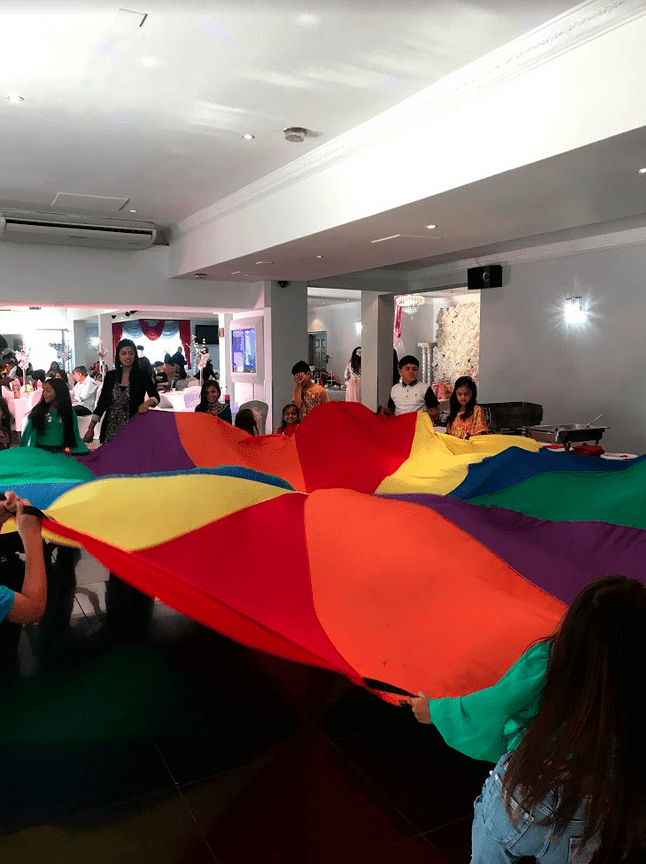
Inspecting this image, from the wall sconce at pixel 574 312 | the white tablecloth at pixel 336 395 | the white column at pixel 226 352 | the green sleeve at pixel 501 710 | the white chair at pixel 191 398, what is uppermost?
the wall sconce at pixel 574 312

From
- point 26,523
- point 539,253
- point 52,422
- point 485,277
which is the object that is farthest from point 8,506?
point 485,277

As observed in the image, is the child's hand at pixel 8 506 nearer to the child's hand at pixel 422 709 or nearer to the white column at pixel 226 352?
the child's hand at pixel 422 709

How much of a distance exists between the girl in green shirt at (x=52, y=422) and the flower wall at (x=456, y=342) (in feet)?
31.9

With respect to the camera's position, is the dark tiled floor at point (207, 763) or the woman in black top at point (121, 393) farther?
the woman in black top at point (121, 393)

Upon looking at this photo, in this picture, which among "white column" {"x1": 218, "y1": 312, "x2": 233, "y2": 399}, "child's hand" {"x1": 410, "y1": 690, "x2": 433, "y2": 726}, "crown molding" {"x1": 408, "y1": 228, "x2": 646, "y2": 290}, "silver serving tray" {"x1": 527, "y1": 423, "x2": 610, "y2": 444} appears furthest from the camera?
"white column" {"x1": 218, "y1": 312, "x2": 233, "y2": 399}

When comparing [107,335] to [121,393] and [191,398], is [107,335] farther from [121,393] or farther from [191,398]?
[121,393]

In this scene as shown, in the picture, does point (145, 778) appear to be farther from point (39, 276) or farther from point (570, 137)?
point (39, 276)

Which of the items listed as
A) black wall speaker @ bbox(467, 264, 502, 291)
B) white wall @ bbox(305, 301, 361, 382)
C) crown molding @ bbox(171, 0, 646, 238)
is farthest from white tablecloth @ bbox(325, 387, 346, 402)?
crown molding @ bbox(171, 0, 646, 238)

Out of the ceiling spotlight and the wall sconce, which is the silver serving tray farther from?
the ceiling spotlight

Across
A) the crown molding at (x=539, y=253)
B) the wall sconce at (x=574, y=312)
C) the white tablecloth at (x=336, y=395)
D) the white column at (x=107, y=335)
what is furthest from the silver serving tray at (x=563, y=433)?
the white column at (x=107, y=335)

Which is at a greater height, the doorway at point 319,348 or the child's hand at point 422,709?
the doorway at point 319,348

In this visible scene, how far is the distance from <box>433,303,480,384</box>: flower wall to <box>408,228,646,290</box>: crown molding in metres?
3.56

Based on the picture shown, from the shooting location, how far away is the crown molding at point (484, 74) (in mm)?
2779

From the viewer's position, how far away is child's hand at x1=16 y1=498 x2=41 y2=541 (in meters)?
1.89
